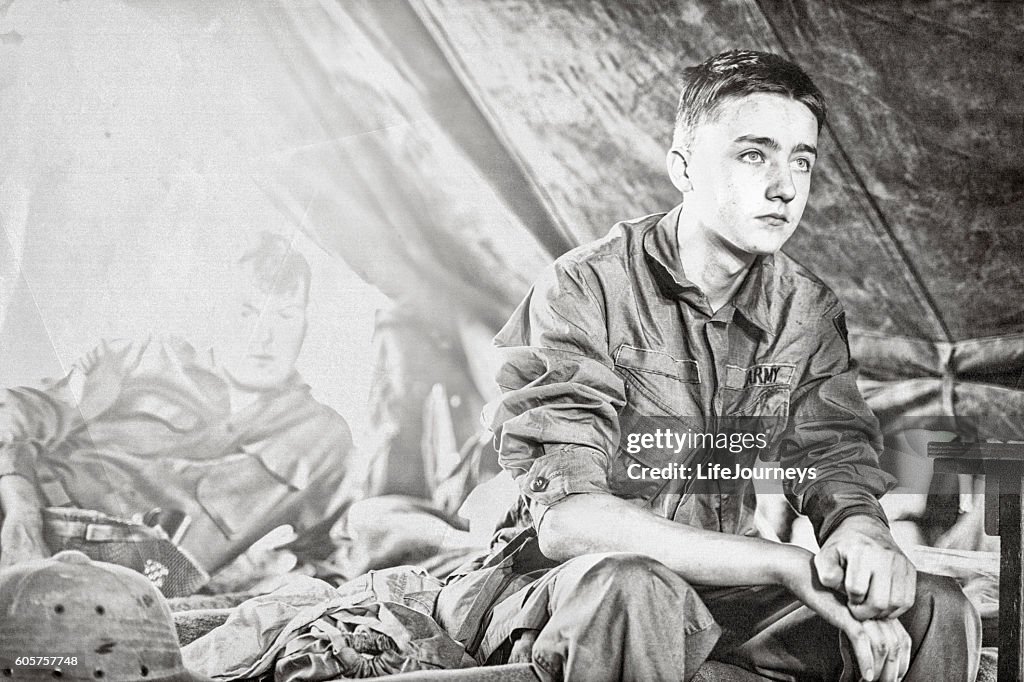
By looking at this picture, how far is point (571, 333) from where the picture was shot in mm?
2197

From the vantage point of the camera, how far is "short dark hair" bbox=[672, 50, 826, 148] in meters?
2.32

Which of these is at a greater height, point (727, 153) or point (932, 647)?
point (727, 153)

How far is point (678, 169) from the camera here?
2352 millimetres

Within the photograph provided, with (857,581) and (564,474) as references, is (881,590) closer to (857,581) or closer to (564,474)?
(857,581)

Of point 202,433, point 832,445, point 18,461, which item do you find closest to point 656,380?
point 832,445

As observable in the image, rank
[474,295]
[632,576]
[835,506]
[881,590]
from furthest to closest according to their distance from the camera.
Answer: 1. [474,295]
2. [835,506]
3. [881,590]
4. [632,576]

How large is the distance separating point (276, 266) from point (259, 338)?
0.55 ft

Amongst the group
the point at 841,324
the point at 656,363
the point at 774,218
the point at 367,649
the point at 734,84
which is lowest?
the point at 367,649

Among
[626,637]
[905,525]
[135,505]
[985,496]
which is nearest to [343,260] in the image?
[135,505]

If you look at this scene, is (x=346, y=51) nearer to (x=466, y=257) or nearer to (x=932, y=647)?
(x=466, y=257)

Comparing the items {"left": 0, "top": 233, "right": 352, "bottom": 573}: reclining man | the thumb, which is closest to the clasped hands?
the thumb

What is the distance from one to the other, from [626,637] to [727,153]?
1056mm

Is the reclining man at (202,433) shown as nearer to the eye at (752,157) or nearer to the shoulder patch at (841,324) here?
the eye at (752,157)

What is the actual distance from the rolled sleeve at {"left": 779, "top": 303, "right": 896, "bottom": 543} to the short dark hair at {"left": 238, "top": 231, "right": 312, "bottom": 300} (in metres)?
1.15
